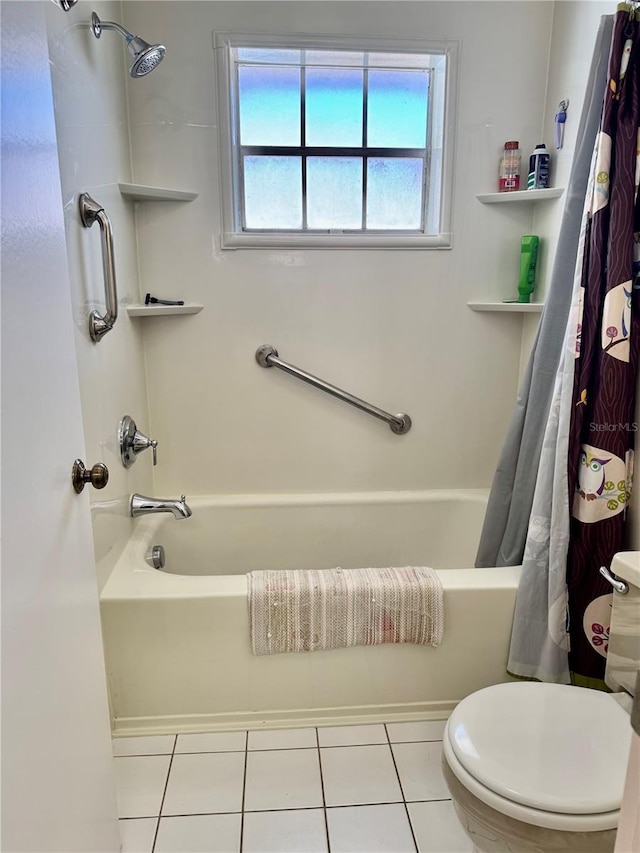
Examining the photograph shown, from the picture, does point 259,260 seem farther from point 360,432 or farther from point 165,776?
point 165,776

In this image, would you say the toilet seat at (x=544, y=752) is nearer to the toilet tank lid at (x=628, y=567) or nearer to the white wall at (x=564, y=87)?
the toilet tank lid at (x=628, y=567)

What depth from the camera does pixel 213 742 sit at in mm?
1687

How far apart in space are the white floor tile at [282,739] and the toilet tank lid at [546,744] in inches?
25.2

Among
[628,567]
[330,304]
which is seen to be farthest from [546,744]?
[330,304]

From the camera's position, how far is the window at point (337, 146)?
211 cm

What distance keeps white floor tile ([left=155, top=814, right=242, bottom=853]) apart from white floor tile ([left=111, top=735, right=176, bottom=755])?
0.78 ft

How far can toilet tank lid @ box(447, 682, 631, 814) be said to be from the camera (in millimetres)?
1032

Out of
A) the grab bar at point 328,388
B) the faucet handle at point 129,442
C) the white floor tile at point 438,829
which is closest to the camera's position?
the white floor tile at point 438,829

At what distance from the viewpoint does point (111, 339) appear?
1794mm

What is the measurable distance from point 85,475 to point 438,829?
1193 mm

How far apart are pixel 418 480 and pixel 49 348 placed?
5.79ft

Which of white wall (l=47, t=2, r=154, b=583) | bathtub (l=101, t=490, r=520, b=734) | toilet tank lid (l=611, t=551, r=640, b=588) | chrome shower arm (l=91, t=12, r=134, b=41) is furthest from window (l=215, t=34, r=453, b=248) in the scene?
toilet tank lid (l=611, t=551, r=640, b=588)

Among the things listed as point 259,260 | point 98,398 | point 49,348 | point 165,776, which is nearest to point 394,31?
point 259,260

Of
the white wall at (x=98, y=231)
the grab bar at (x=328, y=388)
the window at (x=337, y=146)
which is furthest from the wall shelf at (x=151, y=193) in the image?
the grab bar at (x=328, y=388)
